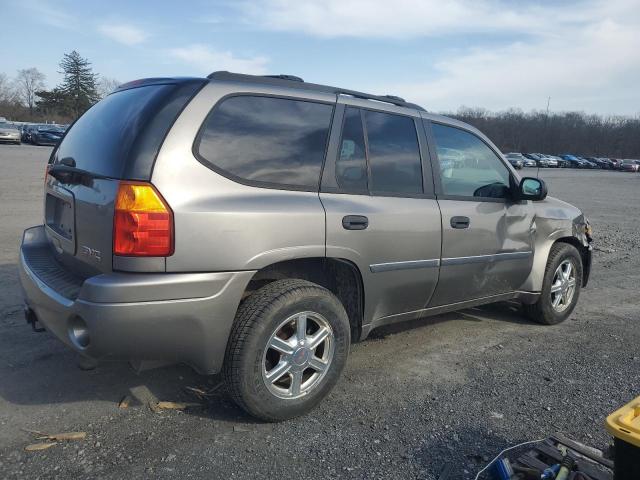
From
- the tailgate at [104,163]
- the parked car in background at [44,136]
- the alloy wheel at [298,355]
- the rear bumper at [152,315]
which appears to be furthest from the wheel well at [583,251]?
the parked car in background at [44,136]

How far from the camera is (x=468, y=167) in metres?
4.18

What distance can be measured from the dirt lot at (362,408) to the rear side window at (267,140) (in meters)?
1.40

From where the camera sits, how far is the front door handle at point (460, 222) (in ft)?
12.6

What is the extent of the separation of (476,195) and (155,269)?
2.61 metres

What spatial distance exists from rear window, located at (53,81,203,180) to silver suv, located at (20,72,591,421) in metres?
0.01

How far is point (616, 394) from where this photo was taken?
3.55 m

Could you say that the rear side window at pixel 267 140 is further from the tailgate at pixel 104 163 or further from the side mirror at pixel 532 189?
the side mirror at pixel 532 189

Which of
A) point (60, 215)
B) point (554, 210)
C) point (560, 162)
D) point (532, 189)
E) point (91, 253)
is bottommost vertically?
point (91, 253)

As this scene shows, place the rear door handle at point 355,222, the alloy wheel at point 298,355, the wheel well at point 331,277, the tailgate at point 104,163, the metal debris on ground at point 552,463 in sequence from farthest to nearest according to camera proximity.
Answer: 1. the rear door handle at point 355,222
2. the wheel well at point 331,277
3. the alloy wheel at point 298,355
4. the tailgate at point 104,163
5. the metal debris on ground at point 552,463

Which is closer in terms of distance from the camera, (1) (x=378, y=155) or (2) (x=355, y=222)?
(2) (x=355, y=222)

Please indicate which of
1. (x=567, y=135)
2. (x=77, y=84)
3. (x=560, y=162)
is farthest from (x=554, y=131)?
(x=77, y=84)

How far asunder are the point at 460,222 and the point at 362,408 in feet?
5.06

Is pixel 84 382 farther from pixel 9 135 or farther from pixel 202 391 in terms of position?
pixel 9 135

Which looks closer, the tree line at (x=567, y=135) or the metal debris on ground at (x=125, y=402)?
the metal debris on ground at (x=125, y=402)
